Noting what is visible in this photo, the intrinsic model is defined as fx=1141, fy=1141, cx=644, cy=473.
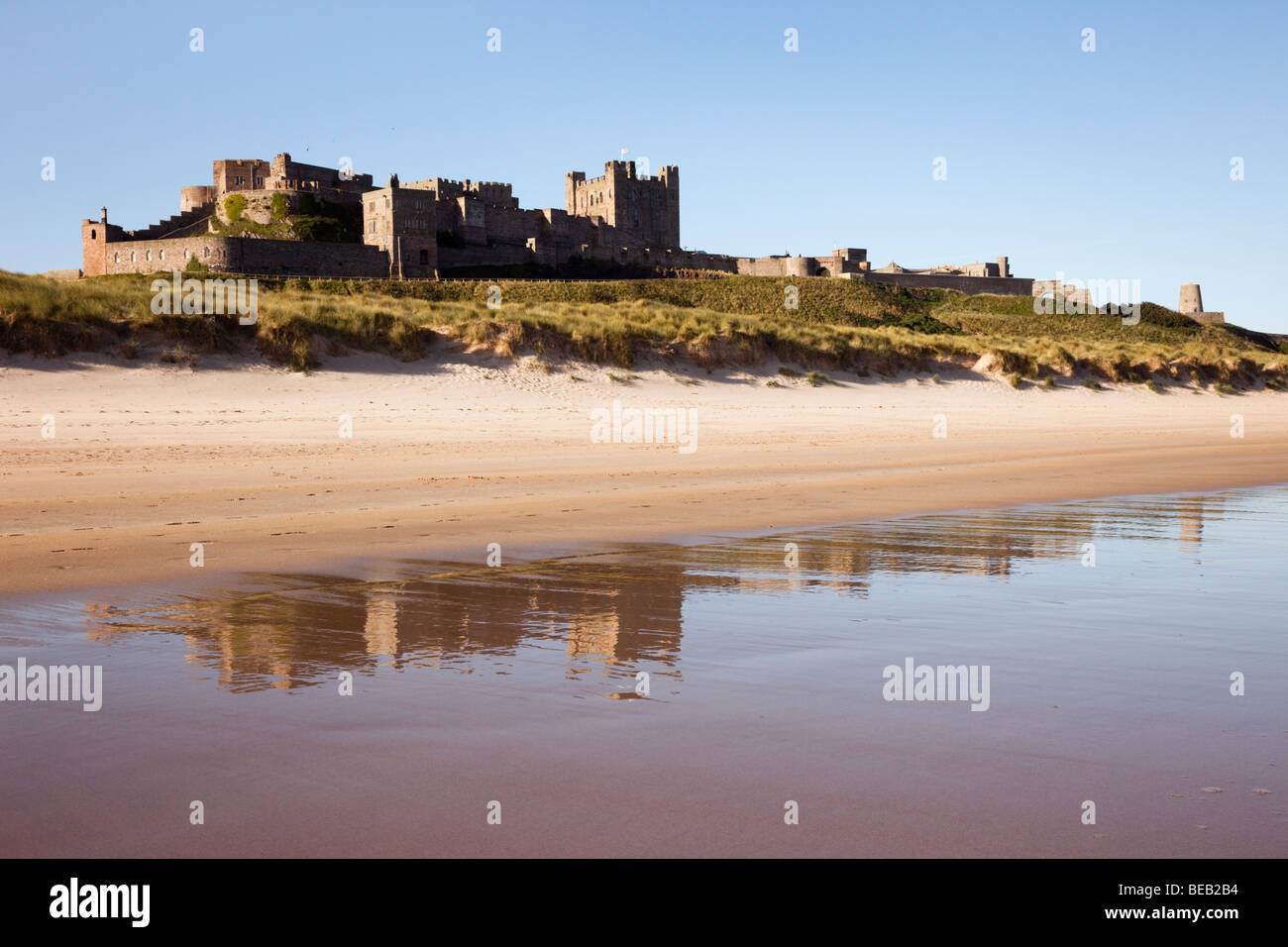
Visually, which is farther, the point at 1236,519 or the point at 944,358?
the point at 944,358

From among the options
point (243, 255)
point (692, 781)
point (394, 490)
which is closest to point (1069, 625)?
point (692, 781)

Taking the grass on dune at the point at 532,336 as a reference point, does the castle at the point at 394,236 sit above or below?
above

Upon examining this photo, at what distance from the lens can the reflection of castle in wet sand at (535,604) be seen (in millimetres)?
5016

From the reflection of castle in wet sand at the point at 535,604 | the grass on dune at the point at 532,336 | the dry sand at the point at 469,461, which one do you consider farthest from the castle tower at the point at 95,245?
the reflection of castle in wet sand at the point at 535,604

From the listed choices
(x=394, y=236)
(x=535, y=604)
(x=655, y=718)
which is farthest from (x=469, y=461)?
(x=394, y=236)

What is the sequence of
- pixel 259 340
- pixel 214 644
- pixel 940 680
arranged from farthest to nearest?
1. pixel 259 340
2. pixel 214 644
3. pixel 940 680

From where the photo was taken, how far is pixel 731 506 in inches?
439

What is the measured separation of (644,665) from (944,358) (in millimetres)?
26314

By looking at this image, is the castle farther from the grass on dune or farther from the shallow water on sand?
the shallow water on sand

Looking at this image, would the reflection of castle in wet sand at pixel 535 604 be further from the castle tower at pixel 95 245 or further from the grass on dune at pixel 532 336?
the castle tower at pixel 95 245

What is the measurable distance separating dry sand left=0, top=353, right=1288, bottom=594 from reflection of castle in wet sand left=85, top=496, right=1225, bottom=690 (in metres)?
0.94

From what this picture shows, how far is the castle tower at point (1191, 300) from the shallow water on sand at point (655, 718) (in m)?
89.9

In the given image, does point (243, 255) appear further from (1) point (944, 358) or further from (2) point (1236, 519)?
(2) point (1236, 519)
